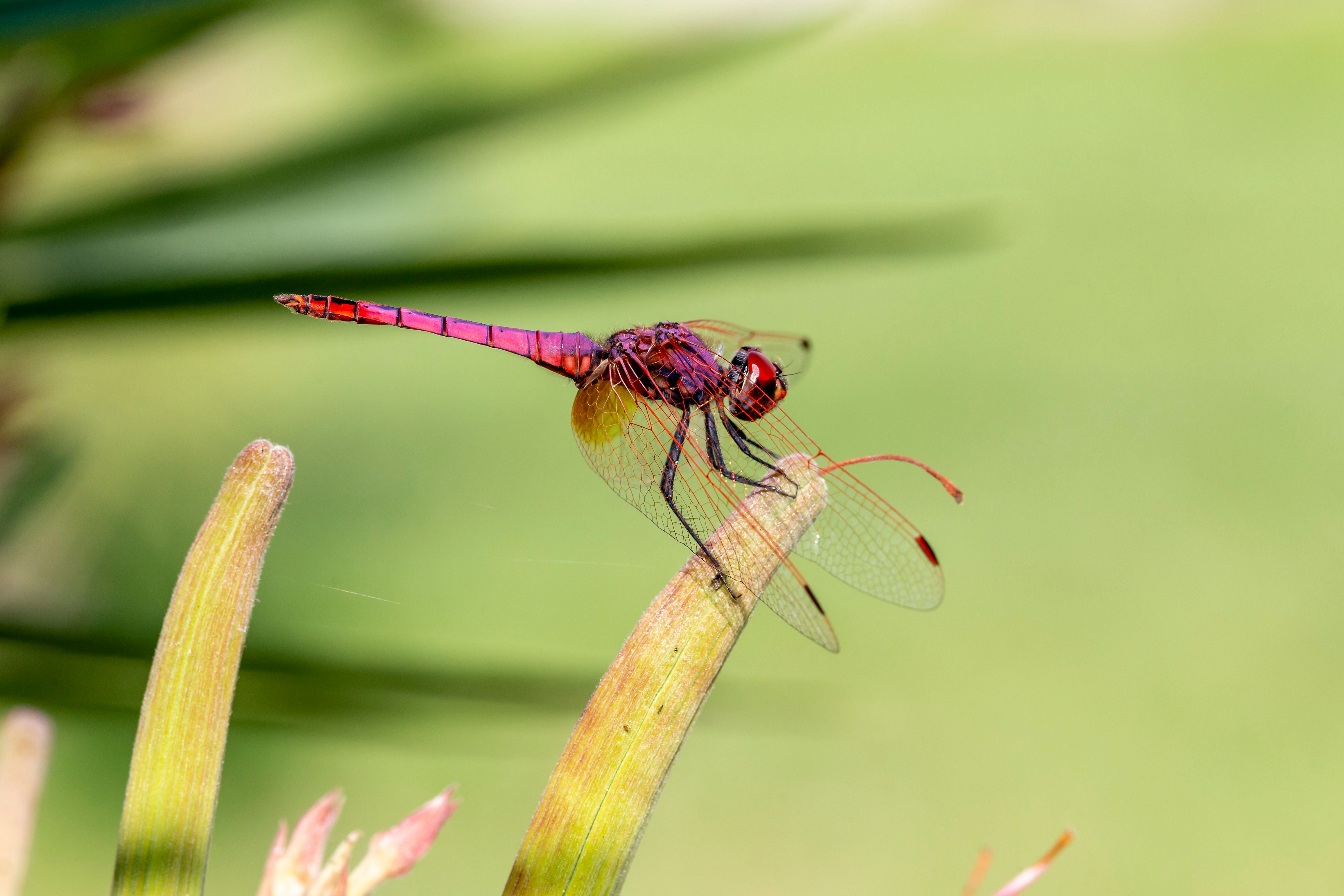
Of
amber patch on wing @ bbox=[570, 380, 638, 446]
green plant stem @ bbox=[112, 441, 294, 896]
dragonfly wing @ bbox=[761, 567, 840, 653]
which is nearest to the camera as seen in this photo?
green plant stem @ bbox=[112, 441, 294, 896]

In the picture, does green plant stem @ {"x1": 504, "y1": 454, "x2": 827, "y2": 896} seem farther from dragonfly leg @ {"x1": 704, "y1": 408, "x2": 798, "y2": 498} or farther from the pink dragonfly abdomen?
the pink dragonfly abdomen

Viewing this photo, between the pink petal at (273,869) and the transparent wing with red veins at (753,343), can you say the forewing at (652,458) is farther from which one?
the pink petal at (273,869)

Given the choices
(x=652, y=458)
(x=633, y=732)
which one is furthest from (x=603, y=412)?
(x=633, y=732)

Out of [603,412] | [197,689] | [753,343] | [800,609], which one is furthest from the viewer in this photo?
[753,343]

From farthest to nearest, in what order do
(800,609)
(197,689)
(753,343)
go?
(753,343) < (800,609) < (197,689)

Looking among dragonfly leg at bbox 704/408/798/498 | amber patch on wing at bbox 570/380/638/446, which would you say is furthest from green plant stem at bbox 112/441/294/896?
amber patch on wing at bbox 570/380/638/446

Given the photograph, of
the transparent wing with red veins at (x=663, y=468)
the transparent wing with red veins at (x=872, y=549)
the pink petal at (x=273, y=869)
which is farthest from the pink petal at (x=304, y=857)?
the transparent wing with red veins at (x=872, y=549)

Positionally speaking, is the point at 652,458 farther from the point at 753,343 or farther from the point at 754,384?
the point at 753,343
